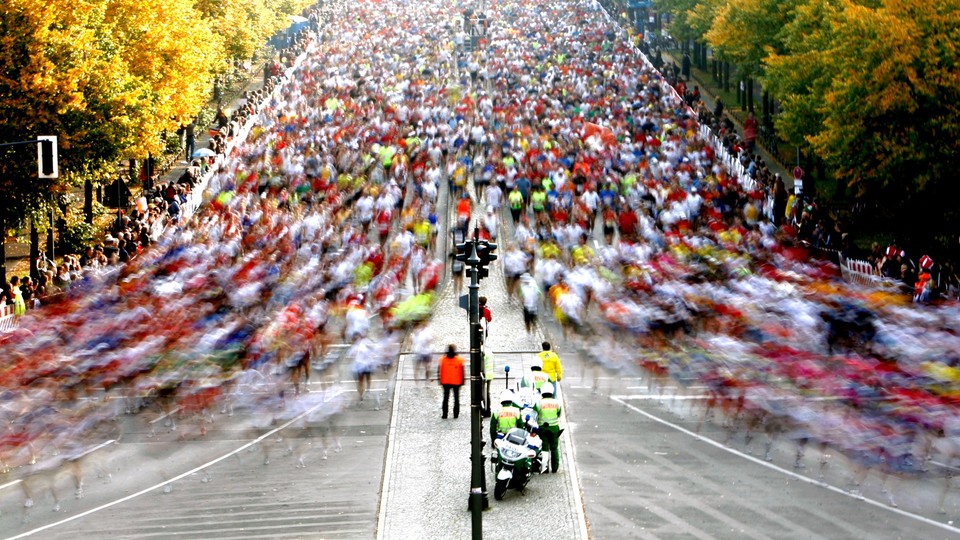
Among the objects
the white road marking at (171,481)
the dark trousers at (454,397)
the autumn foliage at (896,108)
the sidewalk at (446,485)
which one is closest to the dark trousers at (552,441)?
the sidewalk at (446,485)

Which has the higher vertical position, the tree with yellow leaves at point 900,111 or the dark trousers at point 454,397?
the tree with yellow leaves at point 900,111

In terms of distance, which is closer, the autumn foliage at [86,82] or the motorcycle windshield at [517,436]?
the motorcycle windshield at [517,436]

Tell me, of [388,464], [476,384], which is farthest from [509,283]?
[476,384]

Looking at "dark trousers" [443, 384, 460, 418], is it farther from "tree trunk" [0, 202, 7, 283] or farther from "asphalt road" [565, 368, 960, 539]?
"tree trunk" [0, 202, 7, 283]

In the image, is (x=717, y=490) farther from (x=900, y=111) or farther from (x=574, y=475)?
(x=900, y=111)

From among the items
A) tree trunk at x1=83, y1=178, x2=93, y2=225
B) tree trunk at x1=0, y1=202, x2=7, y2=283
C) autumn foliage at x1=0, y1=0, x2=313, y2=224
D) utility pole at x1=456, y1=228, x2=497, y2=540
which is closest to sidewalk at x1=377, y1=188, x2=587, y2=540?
utility pole at x1=456, y1=228, x2=497, y2=540

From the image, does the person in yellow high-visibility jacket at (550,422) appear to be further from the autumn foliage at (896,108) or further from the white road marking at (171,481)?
the autumn foliage at (896,108)

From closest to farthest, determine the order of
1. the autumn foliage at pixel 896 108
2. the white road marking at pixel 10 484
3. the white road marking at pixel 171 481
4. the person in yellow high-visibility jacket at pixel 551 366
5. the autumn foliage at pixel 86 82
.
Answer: the white road marking at pixel 171 481
the white road marking at pixel 10 484
the person in yellow high-visibility jacket at pixel 551 366
the autumn foliage at pixel 896 108
the autumn foliage at pixel 86 82

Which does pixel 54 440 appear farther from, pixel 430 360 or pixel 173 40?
pixel 173 40
